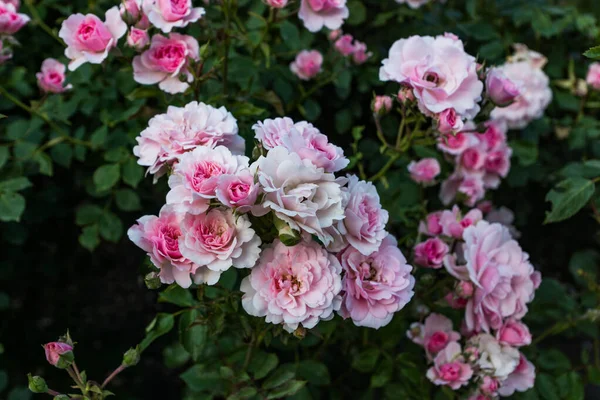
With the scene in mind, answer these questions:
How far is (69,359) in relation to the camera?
1.03 meters

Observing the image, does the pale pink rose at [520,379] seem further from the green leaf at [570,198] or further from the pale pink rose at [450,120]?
the pale pink rose at [450,120]

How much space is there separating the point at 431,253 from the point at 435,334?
179 mm

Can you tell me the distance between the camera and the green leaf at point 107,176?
161cm

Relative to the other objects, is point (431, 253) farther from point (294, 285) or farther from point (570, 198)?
point (294, 285)

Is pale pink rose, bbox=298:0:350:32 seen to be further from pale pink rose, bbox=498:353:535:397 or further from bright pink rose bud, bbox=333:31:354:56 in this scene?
pale pink rose, bbox=498:353:535:397

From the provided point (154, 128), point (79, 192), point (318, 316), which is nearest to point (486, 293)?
point (318, 316)

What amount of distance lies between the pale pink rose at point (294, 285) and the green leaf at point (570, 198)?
698mm

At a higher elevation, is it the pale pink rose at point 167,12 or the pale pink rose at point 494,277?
the pale pink rose at point 167,12

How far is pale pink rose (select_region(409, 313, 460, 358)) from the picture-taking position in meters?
1.40

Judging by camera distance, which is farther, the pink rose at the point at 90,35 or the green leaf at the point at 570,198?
the green leaf at the point at 570,198

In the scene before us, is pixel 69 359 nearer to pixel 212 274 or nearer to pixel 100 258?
pixel 212 274

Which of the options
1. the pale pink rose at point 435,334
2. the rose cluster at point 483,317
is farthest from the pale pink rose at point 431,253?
the pale pink rose at point 435,334

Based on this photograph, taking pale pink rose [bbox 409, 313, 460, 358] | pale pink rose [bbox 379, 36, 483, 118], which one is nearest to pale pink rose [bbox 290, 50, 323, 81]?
pale pink rose [bbox 379, 36, 483, 118]

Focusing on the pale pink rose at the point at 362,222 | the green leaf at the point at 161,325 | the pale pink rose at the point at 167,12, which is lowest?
the green leaf at the point at 161,325
